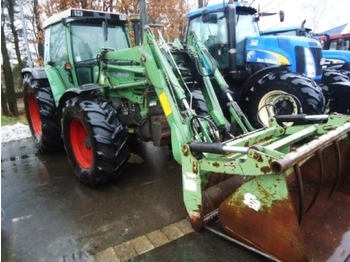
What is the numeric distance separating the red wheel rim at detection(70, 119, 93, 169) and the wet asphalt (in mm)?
291

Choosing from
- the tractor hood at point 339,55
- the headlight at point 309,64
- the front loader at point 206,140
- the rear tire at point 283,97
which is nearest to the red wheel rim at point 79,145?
the front loader at point 206,140

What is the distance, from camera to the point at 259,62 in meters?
5.32

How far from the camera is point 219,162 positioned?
231 centimetres

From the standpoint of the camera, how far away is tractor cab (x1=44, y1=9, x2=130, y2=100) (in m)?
4.18

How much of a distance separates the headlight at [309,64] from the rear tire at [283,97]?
2.93 ft

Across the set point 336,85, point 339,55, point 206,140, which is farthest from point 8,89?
point 339,55

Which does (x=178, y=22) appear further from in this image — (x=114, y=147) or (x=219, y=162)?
(x=219, y=162)

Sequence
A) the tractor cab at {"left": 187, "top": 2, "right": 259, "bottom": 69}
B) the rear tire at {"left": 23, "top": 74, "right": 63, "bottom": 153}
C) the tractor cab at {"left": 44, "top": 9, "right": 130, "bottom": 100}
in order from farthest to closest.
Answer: the tractor cab at {"left": 187, "top": 2, "right": 259, "bottom": 69}, the rear tire at {"left": 23, "top": 74, "right": 63, "bottom": 153}, the tractor cab at {"left": 44, "top": 9, "right": 130, "bottom": 100}

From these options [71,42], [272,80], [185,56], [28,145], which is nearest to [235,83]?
[272,80]

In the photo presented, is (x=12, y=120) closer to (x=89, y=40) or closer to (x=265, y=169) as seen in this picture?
(x=89, y=40)

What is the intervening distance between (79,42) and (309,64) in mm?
3695

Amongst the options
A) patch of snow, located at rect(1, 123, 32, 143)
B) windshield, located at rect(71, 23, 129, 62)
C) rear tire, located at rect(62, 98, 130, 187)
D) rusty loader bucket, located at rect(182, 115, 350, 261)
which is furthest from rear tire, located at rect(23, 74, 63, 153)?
rusty loader bucket, located at rect(182, 115, 350, 261)

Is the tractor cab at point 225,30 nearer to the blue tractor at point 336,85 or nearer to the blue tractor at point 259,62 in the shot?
the blue tractor at point 259,62

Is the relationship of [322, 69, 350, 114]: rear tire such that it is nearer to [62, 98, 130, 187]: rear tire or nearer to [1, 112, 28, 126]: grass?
[62, 98, 130, 187]: rear tire
